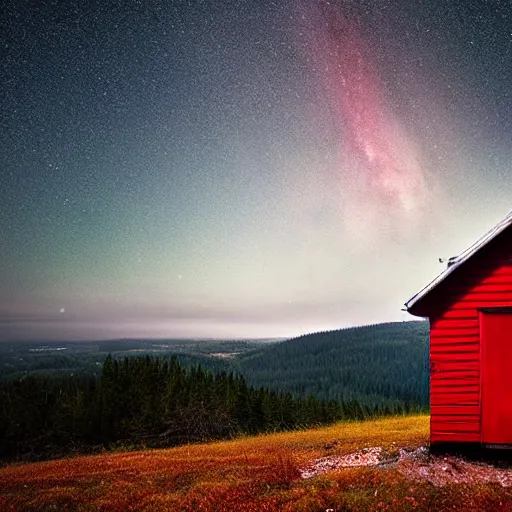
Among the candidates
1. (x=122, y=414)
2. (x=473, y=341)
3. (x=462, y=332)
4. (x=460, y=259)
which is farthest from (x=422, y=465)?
(x=122, y=414)

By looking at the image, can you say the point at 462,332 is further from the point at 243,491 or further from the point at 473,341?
the point at 243,491

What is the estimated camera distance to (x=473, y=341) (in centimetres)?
1422

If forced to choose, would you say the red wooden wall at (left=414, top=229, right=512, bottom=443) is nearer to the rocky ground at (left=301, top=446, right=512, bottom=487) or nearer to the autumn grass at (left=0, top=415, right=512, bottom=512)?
the rocky ground at (left=301, top=446, right=512, bottom=487)

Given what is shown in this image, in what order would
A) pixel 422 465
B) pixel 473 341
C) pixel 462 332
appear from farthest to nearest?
1. pixel 462 332
2. pixel 473 341
3. pixel 422 465

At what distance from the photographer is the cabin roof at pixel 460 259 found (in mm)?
13711

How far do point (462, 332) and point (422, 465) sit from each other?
3.87 meters

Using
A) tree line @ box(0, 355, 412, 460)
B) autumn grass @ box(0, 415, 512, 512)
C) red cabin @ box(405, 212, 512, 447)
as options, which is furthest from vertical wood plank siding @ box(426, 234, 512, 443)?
tree line @ box(0, 355, 412, 460)

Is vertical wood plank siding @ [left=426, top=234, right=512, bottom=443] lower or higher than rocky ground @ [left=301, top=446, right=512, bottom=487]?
higher

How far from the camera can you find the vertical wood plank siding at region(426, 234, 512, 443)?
1410 centimetres

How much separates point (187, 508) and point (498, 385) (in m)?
8.98

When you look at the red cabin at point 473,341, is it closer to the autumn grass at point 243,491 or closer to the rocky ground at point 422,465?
the rocky ground at point 422,465

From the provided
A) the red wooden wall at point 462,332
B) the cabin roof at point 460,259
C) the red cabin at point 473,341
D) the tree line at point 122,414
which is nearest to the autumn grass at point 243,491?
the red wooden wall at point 462,332

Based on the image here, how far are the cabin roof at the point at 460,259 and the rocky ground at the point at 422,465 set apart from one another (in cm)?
432

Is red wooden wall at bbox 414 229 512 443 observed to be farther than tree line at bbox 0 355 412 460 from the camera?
No
